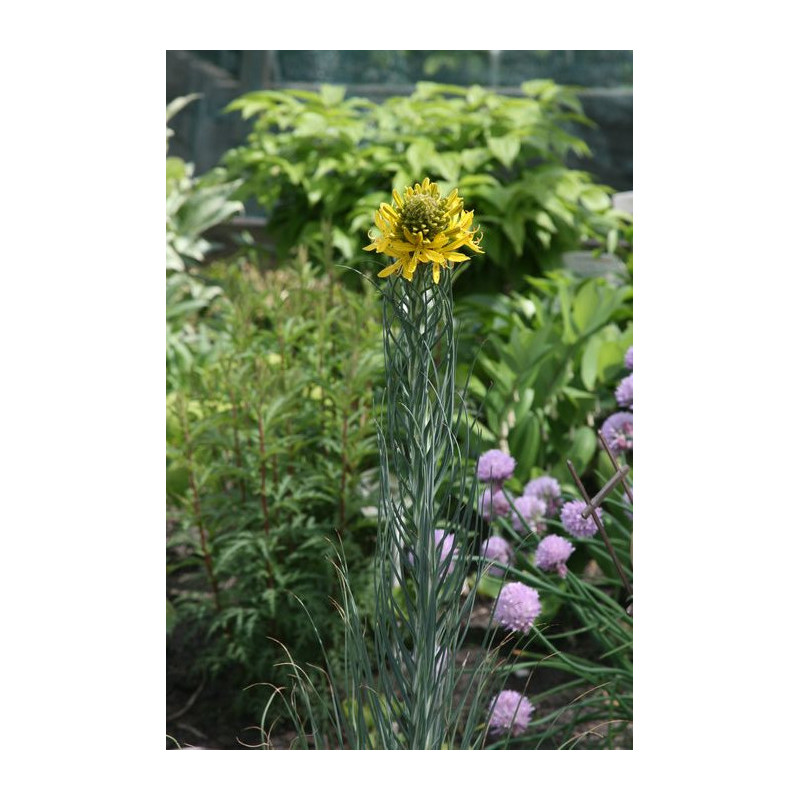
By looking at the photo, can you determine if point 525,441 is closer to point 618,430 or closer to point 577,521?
point 618,430

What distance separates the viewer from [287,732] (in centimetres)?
176

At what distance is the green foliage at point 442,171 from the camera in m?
2.62

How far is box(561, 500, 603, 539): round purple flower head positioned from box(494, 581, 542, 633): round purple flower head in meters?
0.16

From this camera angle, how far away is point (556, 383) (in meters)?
2.10

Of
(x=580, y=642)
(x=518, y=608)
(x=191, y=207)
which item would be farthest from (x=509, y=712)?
(x=191, y=207)

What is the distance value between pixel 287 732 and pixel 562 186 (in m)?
1.88

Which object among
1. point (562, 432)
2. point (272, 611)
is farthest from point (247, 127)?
point (272, 611)

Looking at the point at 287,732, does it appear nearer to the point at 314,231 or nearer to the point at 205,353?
the point at 205,353

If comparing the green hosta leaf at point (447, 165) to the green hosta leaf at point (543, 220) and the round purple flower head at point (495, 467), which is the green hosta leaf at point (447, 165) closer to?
the green hosta leaf at point (543, 220)

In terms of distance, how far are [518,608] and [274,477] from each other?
2.21ft

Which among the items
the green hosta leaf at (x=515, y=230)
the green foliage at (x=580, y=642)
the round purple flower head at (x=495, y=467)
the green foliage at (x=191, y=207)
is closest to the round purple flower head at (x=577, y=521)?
the green foliage at (x=580, y=642)

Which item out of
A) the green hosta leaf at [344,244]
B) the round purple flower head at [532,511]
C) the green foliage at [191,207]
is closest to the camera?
the round purple flower head at [532,511]

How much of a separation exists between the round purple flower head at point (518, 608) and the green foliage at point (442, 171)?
4.72ft

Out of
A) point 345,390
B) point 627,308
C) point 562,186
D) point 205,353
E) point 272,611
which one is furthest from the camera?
point 562,186
